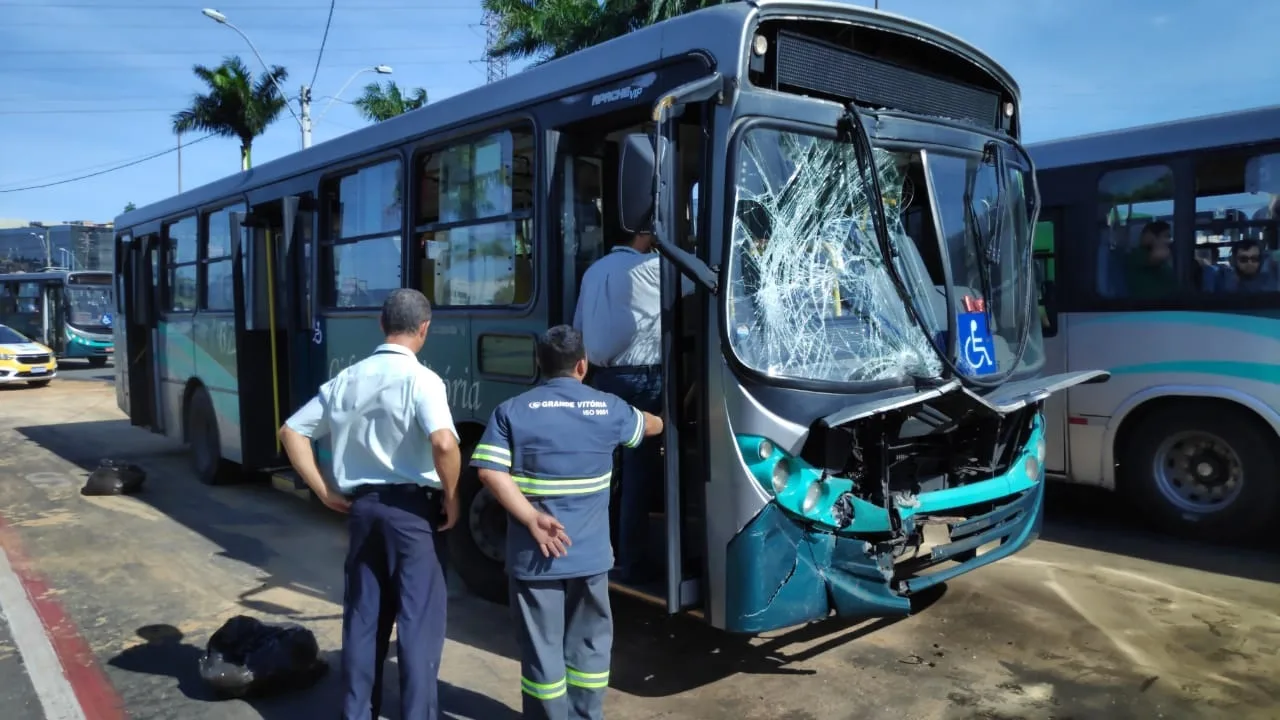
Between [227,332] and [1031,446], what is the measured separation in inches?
264

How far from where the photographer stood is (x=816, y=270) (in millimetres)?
4117

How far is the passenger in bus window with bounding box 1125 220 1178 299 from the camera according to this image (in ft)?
22.7

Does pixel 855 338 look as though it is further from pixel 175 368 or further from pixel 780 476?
pixel 175 368

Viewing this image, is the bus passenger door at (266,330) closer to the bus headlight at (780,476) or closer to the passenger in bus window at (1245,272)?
the bus headlight at (780,476)

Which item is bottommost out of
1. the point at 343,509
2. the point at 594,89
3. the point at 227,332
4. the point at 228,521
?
the point at 228,521

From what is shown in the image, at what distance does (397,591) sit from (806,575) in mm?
1633

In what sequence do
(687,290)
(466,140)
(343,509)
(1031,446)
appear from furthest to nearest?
(466,140) → (1031,446) → (687,290) → (343,509)

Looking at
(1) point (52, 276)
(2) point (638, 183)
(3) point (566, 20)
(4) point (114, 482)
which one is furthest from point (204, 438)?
(1) point (52, 276)

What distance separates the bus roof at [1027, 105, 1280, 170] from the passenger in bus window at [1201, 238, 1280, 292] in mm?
740

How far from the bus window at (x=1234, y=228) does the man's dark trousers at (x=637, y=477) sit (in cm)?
455

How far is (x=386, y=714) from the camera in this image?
4.21 meters

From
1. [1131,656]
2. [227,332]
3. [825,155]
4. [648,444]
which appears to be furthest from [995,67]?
[227,332]

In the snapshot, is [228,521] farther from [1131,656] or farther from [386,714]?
[1131,656]

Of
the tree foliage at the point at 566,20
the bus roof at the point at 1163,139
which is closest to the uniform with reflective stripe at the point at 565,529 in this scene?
the bus roof at the point at 1163,139
